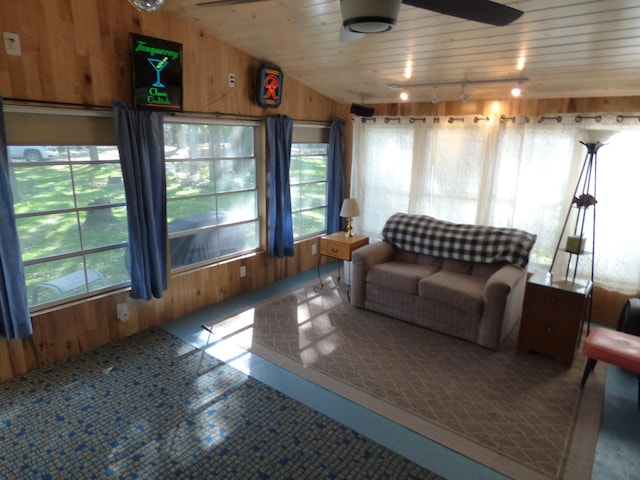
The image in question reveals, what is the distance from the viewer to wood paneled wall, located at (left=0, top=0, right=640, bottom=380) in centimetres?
274

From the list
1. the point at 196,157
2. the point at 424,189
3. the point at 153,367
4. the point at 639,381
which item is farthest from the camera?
the point at 424,189

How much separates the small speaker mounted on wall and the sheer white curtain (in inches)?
8.3

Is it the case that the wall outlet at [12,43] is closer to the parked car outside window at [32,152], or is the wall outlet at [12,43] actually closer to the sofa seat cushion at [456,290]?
the parked car outside window at [32,152]

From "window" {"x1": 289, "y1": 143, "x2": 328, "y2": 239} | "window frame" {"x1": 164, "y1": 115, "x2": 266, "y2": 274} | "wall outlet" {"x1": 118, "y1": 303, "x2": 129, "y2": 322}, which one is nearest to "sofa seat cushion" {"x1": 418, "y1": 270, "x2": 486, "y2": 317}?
"window frame" {"x1": 164, "y1": 115, "x2": 266, "y2": 274}

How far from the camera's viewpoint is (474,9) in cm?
169

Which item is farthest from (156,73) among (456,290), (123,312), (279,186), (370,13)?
(456,290)

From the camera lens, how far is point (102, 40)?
3.05 meters

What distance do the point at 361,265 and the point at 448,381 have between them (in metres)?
1.45

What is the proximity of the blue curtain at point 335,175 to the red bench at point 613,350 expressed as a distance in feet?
10.9

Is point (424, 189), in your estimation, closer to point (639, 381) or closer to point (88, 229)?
point (639, 381)

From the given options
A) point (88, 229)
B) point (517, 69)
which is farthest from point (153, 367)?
point (517, 69)

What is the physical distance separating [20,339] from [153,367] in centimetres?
95

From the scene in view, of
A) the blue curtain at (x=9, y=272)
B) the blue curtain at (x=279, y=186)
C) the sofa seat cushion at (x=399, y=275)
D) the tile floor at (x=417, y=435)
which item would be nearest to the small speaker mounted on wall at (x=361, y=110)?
the blue curtain at (x=279, y=186)

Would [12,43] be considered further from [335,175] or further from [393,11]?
[335,175]
